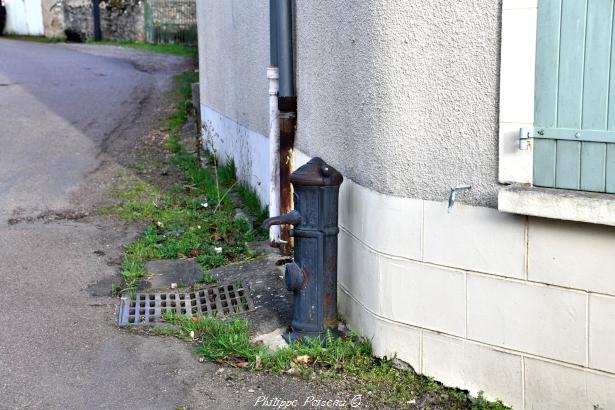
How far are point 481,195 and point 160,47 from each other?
21.8 metres

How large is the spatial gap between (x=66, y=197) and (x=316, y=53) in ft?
14.4

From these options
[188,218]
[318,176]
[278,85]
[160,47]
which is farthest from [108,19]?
[318,176]

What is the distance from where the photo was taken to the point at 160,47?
2517 cm

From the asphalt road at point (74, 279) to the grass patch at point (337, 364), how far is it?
0.13m

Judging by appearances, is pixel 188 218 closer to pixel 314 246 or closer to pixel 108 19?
pixel 314 246

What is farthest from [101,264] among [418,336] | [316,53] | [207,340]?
[418,336]

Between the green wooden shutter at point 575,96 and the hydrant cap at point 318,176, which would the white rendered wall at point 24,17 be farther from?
the green wooden shutter at point 575,96

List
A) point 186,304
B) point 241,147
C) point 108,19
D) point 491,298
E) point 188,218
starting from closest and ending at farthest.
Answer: point 491,298 → point 186,304 → point 188,218 → point 241,147 → point 108,19

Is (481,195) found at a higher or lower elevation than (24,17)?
lower

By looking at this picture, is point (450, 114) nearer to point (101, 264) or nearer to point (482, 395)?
point (482, 395)

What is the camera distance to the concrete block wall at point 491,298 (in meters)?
4.06

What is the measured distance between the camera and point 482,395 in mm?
4543

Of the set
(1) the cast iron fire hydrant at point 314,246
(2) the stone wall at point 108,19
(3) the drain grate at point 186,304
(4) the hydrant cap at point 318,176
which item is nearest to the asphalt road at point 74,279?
(3) the drain grate at point 186,304

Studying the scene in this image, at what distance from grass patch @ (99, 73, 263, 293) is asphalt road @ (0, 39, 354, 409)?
0.22 meters
